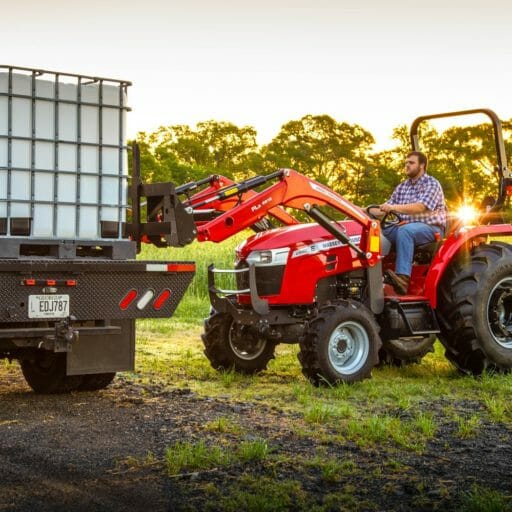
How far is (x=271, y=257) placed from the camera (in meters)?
9.56

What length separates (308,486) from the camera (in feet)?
18.2

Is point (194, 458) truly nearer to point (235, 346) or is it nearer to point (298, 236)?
point (298, 236)

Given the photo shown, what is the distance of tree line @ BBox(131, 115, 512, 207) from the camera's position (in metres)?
51.8

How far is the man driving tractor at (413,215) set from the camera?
32.3 ft

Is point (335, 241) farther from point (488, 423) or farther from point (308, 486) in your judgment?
point (308, 486)

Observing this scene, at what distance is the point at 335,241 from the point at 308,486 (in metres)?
4.34

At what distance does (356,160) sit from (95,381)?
150ft

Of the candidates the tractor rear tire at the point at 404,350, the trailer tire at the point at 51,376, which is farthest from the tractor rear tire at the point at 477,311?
the trailer tire at the point at 51,376

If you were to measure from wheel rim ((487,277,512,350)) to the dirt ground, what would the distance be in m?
1.92

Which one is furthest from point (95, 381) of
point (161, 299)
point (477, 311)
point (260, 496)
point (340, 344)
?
point (260, 496)

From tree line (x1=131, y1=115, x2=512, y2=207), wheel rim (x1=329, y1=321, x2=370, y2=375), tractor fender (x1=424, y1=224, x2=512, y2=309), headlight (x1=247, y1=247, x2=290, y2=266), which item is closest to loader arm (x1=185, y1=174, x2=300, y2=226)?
headlight (x1=247, y1=247, x2=290, y2=266)

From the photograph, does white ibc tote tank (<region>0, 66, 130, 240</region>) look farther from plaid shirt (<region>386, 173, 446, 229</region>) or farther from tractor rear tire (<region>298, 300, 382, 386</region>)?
plaid shirt (<region>386, 173, 446, 229</region>)

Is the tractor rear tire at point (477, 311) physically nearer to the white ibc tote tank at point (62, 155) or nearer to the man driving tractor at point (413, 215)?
the man driving tractor at point (413, 215)

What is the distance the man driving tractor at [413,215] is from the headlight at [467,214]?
0.28 meters
